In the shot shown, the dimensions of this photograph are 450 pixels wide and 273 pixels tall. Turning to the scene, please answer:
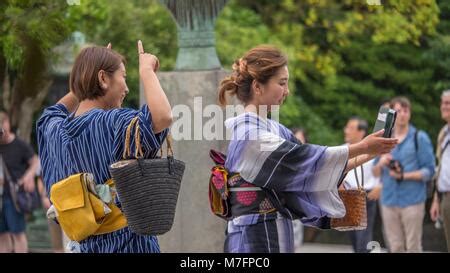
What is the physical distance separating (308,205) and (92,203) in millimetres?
1106

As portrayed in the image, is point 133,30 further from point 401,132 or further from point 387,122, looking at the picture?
point 387,122

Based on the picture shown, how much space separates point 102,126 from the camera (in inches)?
213

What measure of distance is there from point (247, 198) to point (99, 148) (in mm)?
836

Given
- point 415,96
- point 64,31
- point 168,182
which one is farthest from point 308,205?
point 415,96

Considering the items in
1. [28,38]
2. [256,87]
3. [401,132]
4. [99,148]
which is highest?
[28,38]

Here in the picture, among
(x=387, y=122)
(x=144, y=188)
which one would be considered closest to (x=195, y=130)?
(x=387, y=122)

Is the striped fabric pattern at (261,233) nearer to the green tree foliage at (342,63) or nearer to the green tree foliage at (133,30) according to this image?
the green tree foliage at (133,30)

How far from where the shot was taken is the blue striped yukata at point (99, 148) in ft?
17.5

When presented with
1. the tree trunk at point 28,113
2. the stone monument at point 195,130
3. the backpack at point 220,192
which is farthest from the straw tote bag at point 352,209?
the tree trunk at point 28,113

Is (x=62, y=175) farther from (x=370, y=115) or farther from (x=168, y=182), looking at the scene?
(x=370, y=115)

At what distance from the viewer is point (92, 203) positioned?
213 inches

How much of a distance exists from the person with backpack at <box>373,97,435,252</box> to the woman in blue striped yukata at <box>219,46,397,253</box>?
5162 millimetres

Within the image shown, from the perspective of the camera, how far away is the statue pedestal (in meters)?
7.70

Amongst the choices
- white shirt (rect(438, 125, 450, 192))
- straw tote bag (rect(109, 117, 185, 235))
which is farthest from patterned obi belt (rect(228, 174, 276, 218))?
white shirt (rect(438, 125, 450, 192))
